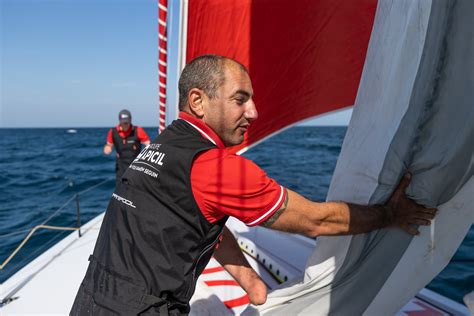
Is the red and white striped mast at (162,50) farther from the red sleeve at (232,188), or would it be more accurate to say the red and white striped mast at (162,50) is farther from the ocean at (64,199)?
the red sleeve at (232,188)

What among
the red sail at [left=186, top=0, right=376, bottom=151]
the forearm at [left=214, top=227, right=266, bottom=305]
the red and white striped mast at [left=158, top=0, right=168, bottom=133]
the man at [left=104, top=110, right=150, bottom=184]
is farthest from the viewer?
the man at [left=104, top=110, right=150, bottom=184]

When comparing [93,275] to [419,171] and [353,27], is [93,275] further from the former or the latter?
[353,27]

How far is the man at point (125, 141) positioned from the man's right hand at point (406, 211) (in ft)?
17.4

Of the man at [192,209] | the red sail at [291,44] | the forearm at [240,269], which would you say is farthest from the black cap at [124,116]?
the man at [192,209]

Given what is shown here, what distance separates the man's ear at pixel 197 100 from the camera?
53.9 inches

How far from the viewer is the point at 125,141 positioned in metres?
6.32

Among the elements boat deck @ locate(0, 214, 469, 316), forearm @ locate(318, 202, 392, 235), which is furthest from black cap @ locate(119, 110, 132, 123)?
forearm @ locate(318, 202, 392, 235)

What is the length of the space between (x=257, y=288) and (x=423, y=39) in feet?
4.08

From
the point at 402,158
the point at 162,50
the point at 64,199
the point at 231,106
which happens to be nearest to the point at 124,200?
the point at 231,106

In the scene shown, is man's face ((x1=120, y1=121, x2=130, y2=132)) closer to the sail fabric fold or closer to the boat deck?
the boat deck

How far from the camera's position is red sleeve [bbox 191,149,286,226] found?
118cm

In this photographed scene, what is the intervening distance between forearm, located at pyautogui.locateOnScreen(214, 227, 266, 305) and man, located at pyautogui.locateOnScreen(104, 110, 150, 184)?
4.76 m

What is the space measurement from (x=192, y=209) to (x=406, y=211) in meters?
0.85

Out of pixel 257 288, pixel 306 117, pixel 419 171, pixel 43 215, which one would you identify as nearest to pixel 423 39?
pixel 419 171
